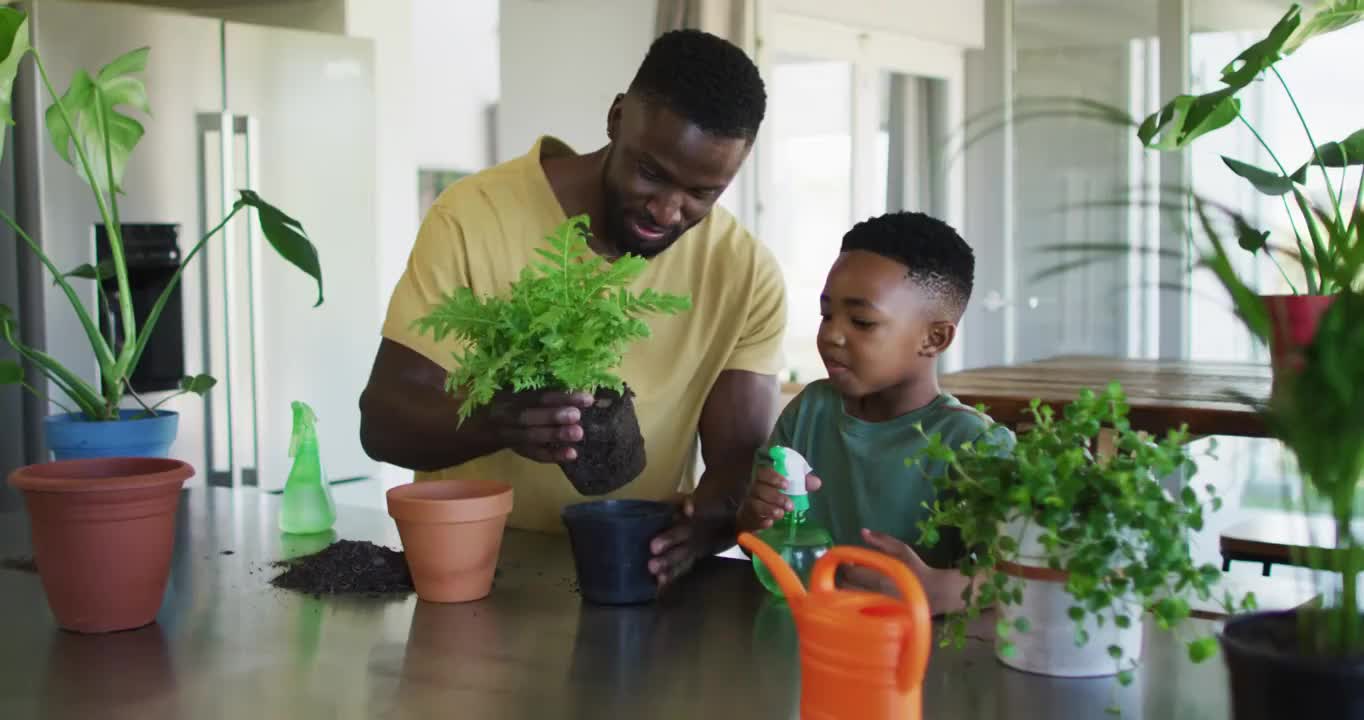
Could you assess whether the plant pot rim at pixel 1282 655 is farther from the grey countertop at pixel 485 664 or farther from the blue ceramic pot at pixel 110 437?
the blue ceramic pot at pixel 110 437

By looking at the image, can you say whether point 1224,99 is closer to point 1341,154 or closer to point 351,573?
point 1341,154

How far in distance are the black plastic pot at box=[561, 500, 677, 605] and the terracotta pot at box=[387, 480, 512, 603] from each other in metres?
0.09

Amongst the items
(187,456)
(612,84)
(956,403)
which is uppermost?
(612,84)

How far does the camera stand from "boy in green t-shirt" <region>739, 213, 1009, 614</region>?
1544mm

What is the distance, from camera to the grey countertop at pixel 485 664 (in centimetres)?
105

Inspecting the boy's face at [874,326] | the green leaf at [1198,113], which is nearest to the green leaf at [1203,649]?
the boy's face at [874,326]

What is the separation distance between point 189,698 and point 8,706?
157mm

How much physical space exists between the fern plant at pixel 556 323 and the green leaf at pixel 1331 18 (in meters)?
2.08

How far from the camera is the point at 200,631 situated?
1.30 meters

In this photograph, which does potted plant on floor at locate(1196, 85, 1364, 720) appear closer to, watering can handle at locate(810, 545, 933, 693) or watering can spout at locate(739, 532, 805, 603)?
watering can handle at locate(810, 545, 933, 693)

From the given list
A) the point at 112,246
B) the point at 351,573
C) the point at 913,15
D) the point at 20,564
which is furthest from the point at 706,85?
the point at 913,15

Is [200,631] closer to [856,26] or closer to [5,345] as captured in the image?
[5,345]

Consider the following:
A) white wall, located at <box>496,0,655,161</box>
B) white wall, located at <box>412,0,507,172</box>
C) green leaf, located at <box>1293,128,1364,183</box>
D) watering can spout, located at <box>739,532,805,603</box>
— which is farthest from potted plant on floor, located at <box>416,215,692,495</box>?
white wall, located at <box>412,0,507,172</box>

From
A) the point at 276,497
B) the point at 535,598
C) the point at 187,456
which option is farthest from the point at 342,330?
the point at 535,598
